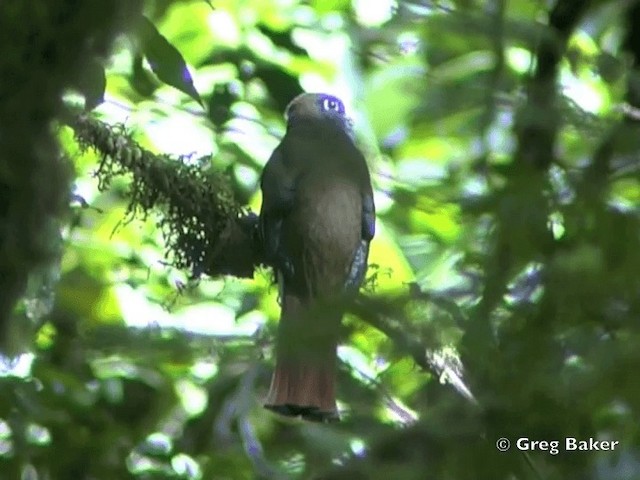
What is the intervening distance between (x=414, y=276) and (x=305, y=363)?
716mm

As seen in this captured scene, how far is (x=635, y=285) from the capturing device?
2.69 ft

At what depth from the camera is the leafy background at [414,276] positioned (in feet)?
2.81

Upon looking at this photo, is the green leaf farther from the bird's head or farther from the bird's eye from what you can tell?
the bird's eye

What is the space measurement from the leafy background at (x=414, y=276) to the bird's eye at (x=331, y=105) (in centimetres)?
17

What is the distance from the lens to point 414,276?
1.57 metres

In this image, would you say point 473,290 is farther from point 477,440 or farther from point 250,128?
point 250,128

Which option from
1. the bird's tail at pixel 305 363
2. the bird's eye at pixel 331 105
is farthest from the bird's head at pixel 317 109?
the bird's tail at pixel 305 363

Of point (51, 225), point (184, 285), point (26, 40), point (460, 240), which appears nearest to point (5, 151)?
point (26, 40)

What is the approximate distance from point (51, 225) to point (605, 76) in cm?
76

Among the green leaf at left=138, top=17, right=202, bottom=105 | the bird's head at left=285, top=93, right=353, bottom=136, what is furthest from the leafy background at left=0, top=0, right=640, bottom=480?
the bird's head at left=285, top=93, right=353, bottom=136

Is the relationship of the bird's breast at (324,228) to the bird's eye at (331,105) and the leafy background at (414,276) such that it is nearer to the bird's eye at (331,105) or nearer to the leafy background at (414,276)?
the leafy background at (414,276)

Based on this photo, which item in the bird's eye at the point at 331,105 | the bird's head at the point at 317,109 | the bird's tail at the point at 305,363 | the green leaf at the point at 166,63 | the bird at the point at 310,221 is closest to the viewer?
the bird's tail at the point at 305,363

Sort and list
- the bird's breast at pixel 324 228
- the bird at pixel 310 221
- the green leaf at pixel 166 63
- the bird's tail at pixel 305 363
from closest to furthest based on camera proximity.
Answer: the bird's tail at pixel 305 363
the green leaf at pixel 166 63
the bird at pixel 310 221
the bird's breast at pixel 324 228

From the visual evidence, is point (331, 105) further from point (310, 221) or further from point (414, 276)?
point (414, 276)
